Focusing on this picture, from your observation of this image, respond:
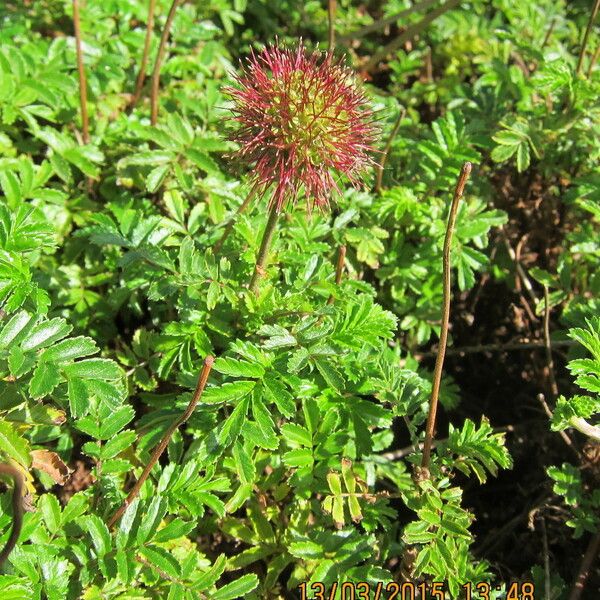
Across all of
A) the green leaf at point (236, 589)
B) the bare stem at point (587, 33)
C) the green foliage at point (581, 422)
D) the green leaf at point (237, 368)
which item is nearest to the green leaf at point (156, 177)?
the green leaf at point (237, 368)

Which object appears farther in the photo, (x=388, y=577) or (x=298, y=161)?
(x=388, y=577)

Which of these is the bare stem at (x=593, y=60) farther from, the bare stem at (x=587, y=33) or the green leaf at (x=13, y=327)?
the green leaf at (x=13, y=327)

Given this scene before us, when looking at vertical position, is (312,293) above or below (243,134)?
below

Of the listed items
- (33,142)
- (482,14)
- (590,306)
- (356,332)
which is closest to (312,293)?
(356,332)

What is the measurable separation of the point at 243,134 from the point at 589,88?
1.74m

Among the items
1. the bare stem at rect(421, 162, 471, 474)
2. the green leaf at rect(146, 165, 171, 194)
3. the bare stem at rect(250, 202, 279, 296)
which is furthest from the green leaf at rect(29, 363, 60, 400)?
the bare stem at rect(421, 162, 471, 474)

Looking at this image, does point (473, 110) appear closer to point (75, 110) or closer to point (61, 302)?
point (75, 110)

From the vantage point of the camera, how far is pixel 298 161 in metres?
2.06

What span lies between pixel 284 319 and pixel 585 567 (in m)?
1.47

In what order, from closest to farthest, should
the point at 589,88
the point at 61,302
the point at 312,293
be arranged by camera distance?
the point at 312,293
the point at 61,302
the point at 589,88

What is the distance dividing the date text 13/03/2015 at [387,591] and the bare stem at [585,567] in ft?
1.04

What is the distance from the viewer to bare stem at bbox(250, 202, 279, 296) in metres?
2.22

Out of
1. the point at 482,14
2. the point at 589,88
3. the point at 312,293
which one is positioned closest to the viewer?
the point at 312,293

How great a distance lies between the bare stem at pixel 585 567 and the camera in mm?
2543
